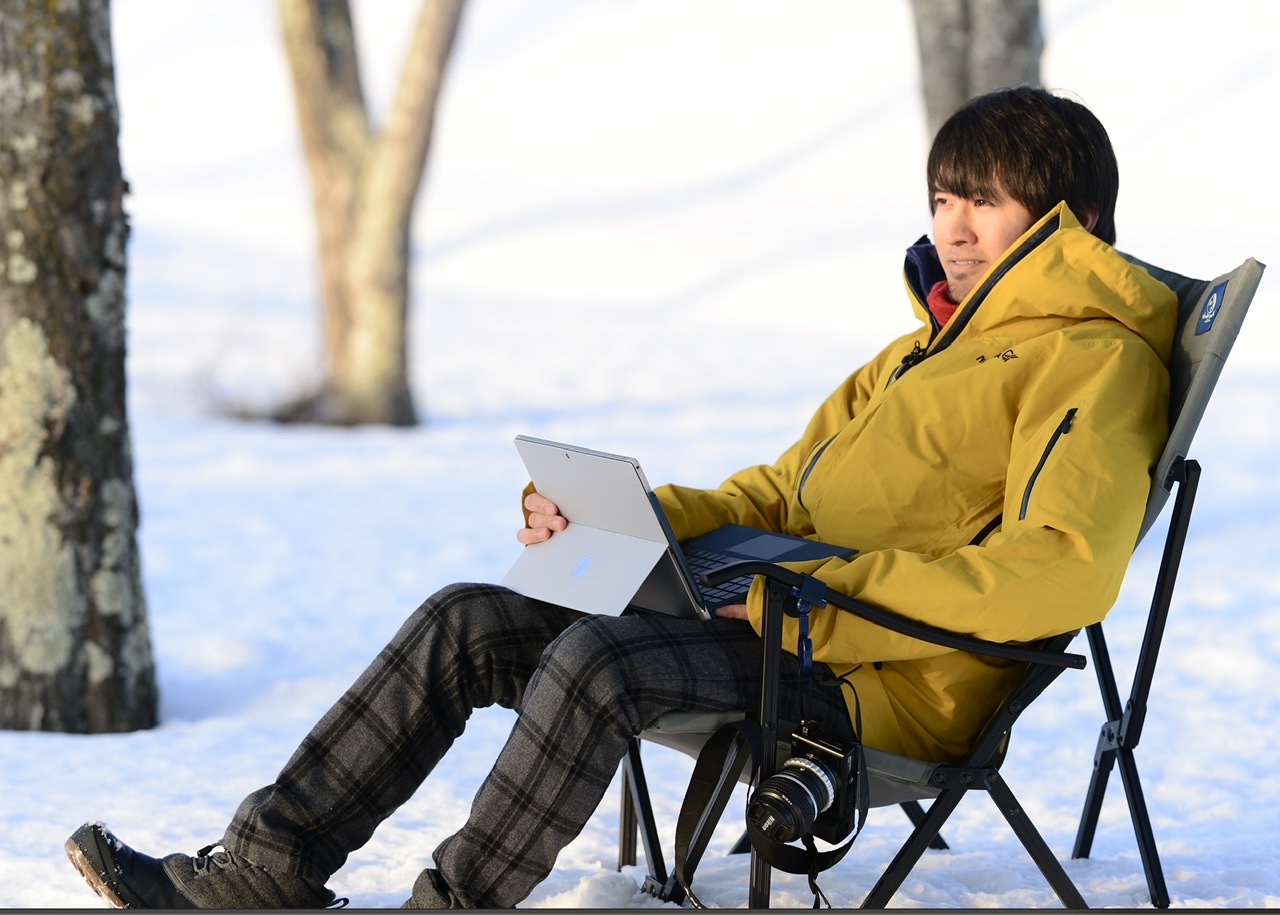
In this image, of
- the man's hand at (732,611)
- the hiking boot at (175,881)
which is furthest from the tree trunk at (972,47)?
the hiking boot at (175,881)

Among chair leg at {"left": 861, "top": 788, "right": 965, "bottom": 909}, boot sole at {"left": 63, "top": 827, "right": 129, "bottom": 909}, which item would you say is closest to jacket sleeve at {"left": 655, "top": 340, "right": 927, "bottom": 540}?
chair leg at {"left": 861, "top": 788, "right": 965, "bottom": 909}

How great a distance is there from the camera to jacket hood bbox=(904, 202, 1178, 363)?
7.63 feet

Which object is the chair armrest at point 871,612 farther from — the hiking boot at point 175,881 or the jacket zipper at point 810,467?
the hiking boot at point 175,881

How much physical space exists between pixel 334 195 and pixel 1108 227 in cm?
769

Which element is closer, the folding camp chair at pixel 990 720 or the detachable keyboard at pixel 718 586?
the folding camp chair at pixel 990 720

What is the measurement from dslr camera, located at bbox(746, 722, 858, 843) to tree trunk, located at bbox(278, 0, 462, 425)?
7.76 meters

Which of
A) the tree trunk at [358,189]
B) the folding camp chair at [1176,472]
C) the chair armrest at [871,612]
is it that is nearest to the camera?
the chair armrest at [871,612]

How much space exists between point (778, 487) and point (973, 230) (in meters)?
0.58

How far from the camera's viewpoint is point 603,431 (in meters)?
9.29

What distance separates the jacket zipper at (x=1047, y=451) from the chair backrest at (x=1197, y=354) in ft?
0.65

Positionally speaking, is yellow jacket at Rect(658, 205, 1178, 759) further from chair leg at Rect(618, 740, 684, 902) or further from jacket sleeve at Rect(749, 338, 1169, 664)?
chair leg at Rect(618, 740, 684, 902)

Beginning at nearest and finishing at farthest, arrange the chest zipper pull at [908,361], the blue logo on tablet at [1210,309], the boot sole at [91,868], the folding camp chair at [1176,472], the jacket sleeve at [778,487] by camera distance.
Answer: the boot sole at [91,868] < the folding camp chair at [1176,472] < the blue logo on tablet at [1210,309] < the chest zipper pull at [908,361] < the jacket sleeve at [778,487]

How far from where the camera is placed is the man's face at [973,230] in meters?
2.46

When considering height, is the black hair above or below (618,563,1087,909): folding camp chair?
above
